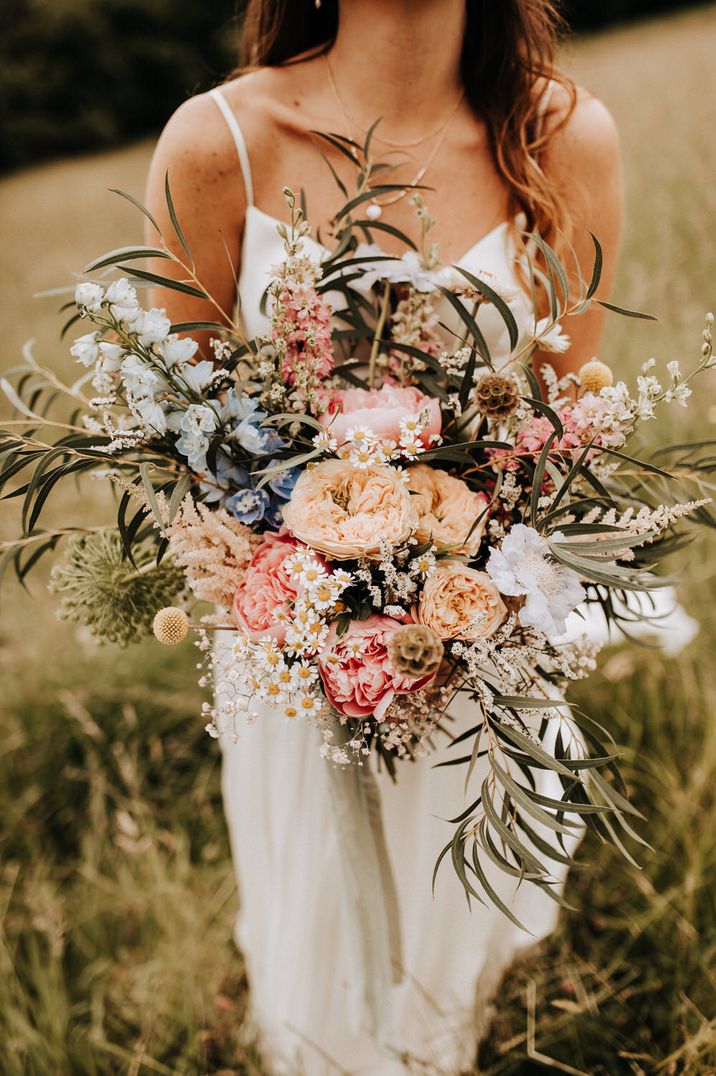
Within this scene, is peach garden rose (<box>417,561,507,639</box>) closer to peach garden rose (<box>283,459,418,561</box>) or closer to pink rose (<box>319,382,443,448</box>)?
peach garden rose (<box>283,459,418,561</box>)

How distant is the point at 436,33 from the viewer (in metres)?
1.45

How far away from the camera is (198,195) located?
4.57 ft

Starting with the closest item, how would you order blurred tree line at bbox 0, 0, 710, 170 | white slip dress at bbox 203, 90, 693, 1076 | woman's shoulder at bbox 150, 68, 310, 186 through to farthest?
woman's shoulder at bbox 150, 68, 310, 186 → white slip dress at bbox 203, 90, 693, 1076 → blurred tree line at bbox 0, 0, 710, 170

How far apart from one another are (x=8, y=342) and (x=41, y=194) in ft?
24.9

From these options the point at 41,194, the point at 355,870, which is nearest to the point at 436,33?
the point at 355,870

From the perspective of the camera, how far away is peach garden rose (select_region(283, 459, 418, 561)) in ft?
2.95

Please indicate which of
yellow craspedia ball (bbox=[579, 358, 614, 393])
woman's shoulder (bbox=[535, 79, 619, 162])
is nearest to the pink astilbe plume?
yellow craspedia ball (bbox=[579, 358, 614, 393])

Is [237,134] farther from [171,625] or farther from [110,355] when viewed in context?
[171,625]

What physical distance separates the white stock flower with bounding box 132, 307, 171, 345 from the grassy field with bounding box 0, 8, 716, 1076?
4.17 ft

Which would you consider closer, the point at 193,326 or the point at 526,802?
the point at 526,802

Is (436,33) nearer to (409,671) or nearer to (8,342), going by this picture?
(409,671)

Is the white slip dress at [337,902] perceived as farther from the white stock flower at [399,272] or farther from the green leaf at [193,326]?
the green leaf at [193,326]

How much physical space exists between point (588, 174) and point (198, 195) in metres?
0.76

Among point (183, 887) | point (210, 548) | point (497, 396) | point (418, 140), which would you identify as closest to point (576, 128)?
point (418, 140)
